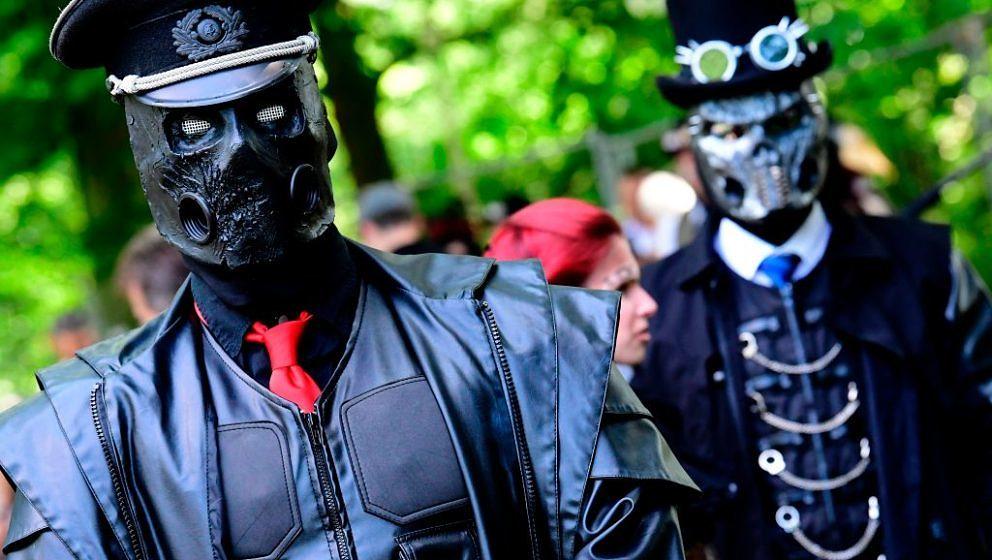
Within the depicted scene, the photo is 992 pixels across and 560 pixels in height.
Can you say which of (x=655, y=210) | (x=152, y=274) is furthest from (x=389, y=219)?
(x=655, y=210)

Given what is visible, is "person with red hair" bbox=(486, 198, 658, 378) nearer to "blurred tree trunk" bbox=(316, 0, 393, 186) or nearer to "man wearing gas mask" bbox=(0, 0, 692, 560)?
"man wearing gas mask" bbox=(0, 0, 692, 560)

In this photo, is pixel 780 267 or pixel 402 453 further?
pixel 780 267

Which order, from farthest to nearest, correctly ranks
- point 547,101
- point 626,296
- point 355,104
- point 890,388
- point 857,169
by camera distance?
point 547,101, point 355,104, point 857,169, point 890,388, point 626,296

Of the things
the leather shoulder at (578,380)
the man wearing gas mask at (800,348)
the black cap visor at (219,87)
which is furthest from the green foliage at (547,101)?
the black cap visor at (219,87)

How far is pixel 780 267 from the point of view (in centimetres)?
486

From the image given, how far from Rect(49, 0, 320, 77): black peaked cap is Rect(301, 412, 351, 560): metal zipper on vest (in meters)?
0.81

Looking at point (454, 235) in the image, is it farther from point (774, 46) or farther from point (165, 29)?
point (165, 29)

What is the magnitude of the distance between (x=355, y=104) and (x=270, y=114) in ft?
26.2

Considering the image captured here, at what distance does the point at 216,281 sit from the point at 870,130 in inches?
291

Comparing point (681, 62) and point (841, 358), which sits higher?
point (681, 62)

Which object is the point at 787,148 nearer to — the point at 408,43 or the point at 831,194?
the point at 831,194

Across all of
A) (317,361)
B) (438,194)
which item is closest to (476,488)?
(317,361)

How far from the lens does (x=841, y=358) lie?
4.74 metres

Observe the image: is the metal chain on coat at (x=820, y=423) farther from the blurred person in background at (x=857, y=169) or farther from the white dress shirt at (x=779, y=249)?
the blurred person in background at (x=857, y=169)
